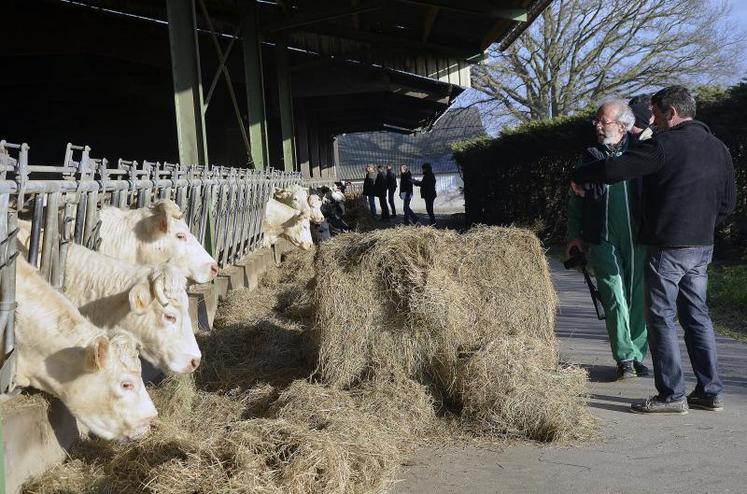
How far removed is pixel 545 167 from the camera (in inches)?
722

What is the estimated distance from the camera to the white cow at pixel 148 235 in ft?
19.7

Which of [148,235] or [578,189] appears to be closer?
[578,189]

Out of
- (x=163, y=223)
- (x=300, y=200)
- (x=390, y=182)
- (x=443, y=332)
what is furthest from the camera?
(x=390, y=182)

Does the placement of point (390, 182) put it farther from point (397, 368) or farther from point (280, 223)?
point (397, 368)

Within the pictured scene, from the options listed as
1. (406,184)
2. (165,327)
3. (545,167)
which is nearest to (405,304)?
(165,327)

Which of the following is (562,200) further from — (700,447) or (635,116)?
(700,447)

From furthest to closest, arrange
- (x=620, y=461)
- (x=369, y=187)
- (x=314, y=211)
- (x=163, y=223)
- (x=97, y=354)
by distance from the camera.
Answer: (x=369, y=187) < (x=314, y=211) < (x=163, y=223) < (x=620, y=461) < (x=97, y=354)

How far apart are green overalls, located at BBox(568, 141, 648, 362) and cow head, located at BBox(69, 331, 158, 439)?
3.60 metres

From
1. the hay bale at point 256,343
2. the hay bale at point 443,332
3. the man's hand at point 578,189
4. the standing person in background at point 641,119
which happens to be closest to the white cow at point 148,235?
the hay bale at point 256,343

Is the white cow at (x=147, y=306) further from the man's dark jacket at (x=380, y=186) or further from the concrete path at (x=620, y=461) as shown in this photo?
the man's dark jacket at (x=380, y=186)

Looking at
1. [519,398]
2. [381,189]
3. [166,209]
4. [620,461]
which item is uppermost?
[381,189]

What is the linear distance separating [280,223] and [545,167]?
7457mm

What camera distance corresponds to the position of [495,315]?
219 inches

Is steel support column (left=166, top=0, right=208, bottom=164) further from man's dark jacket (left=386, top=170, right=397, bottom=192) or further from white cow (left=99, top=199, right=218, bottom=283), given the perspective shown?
man's dark jacket (left=386, top=170, right=397, bottom=192)
